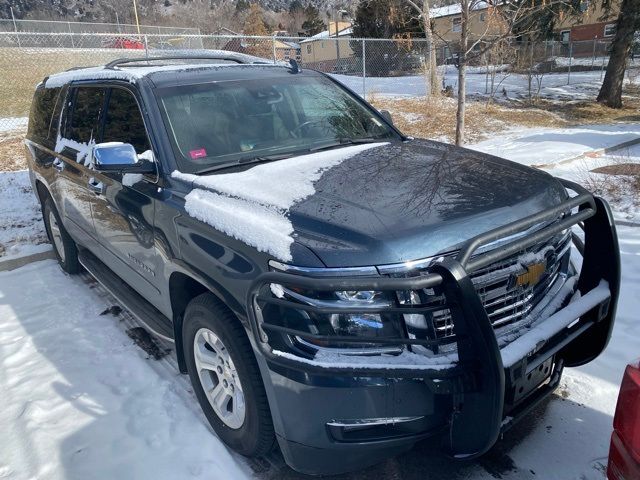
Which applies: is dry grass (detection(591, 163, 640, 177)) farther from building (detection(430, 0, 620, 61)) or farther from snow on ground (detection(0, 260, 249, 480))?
snow on ground (detection(0, 260, 249, 480))

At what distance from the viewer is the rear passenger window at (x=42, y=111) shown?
506 cm

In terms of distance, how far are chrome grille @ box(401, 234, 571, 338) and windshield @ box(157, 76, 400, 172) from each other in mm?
1544

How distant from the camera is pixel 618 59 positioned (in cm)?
1894

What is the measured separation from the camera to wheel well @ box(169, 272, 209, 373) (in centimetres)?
297

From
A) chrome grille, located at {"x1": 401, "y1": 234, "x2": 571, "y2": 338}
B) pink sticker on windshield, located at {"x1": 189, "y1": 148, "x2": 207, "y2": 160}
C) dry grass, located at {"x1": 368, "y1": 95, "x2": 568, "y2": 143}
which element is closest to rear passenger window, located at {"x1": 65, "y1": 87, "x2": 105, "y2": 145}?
pink sticker on windshield, located at {"x1": 189, "y1": 148, "x2": 207, "y2": 160}

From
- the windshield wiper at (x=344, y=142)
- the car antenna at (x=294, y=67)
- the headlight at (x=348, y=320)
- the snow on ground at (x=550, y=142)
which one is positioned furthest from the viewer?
the snow on ground at (x=550, y=142)

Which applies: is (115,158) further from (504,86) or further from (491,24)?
(504,86)

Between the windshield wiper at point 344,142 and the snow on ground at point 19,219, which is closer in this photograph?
the windshield wiper at point 344,142

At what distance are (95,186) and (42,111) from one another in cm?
205

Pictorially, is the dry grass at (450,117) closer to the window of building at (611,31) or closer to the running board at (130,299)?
the window of building at (611,31)

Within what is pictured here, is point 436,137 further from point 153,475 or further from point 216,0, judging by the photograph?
point 216,0

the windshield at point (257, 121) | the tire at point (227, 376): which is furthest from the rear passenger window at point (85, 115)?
the tire at point (227, 376)

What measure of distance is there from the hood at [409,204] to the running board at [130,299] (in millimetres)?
1402

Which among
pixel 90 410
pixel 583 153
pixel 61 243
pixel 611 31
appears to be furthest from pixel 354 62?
pixel 90 410
